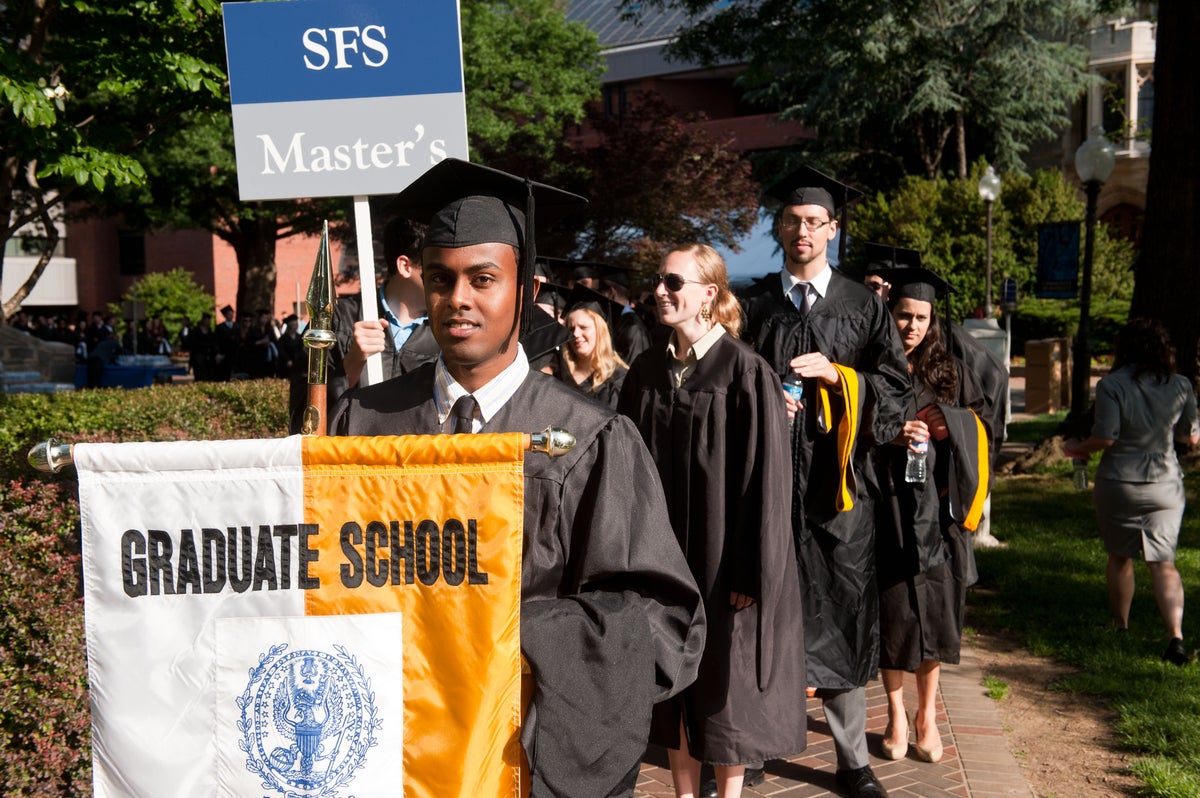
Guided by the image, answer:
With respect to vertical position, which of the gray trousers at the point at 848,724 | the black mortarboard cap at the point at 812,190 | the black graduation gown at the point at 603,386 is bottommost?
the gray trousers at the point at 848,724

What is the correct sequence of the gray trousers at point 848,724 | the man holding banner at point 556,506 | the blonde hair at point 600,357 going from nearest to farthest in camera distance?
the man holding banner at point 556,506, the gray trousers at point 848,724, the blonde hair at point 600,357

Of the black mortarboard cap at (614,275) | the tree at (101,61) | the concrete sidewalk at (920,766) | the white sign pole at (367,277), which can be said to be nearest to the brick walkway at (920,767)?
the concrete sidewalk at (920,766)

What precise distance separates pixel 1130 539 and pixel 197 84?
861cm

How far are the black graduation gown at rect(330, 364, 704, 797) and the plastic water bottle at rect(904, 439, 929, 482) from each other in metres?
3.28

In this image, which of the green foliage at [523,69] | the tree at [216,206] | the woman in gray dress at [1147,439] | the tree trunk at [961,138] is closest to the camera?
the woman in gray dress at [1147,439]

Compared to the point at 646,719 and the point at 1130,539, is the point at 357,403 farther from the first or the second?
the point at 1130,539

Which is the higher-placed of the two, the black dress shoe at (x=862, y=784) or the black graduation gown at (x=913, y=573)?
the black graduation gown at (x=913, y=573)

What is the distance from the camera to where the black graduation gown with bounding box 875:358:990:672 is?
560cm

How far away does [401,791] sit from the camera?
231 cm

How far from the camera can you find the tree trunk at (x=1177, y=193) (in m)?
12.9

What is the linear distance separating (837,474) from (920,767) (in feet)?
5.16

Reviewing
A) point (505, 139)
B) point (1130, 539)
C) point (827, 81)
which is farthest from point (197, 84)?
point (827, 81)

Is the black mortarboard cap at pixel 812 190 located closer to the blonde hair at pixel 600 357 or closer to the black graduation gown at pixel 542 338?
the black graduation gown at pixel 542 338

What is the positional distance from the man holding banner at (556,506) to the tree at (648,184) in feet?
Answer: 69.4
